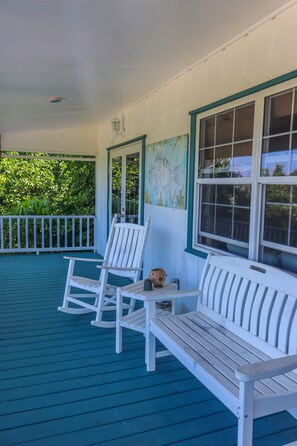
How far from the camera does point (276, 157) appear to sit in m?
2.35

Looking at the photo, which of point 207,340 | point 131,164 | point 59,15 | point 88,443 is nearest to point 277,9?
point 59,15

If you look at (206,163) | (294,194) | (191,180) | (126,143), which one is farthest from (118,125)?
(294,194)

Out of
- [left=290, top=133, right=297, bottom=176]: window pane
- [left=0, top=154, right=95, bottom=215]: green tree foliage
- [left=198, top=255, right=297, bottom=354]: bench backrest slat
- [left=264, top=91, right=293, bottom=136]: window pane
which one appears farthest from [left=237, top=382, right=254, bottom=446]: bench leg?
[left=0, top=154, right=95, bottom=215]: green tree foliage

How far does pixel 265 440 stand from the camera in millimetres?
1846

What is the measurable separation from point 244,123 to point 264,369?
5.98 feet

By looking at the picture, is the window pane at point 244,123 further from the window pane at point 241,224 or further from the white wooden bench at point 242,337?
the white wooden bench at point 242,337

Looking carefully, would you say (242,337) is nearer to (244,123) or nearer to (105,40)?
(244,123)

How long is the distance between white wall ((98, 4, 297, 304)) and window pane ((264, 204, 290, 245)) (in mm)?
860

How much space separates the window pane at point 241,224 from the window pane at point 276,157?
1.18ft

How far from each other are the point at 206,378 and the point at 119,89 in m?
3.22

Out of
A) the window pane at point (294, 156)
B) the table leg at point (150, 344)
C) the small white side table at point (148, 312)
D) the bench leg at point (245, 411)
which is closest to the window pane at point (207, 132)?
the window pane at point (294, 156)

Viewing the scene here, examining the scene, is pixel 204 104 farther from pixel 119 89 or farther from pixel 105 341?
pixel 105 341

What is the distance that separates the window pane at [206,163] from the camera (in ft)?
10.2

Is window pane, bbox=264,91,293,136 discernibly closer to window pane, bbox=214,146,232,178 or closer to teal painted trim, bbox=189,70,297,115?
teal painted trim, bbox=189,70,297,115
